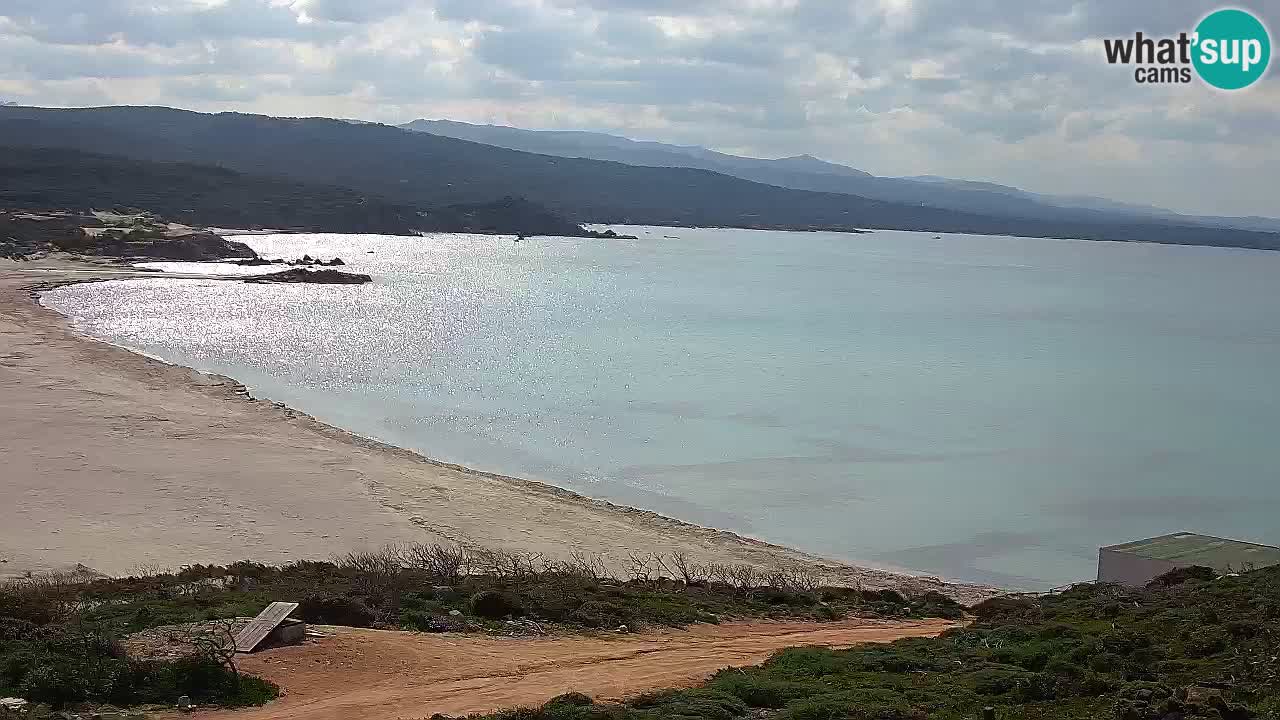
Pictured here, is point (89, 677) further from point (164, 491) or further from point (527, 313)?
point (527, 313)

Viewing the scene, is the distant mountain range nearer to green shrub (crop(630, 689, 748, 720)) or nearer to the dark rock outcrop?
the dark rock outcrop

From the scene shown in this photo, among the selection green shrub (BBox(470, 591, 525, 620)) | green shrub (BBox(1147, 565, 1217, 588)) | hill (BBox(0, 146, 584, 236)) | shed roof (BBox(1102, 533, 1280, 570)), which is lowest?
shed roof (BBox(1102, 533, 1280, 570))

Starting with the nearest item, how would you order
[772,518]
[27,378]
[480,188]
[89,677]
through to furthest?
[89,677] → [772,518] → [27,378] → [480,188]

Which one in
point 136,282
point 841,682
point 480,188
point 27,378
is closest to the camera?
point 841,682

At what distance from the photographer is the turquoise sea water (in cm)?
2305

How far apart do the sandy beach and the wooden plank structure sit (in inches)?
224

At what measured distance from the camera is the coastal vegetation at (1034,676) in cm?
705

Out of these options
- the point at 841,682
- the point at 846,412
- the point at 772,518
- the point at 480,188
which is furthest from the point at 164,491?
the point at 480,188

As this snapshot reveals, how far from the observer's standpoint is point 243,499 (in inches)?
736

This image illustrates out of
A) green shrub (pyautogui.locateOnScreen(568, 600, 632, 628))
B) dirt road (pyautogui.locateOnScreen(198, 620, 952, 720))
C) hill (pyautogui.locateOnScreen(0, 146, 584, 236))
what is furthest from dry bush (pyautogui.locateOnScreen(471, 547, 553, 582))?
hill (pyautogui.locateOnScreen(0, 146, 584, 236))

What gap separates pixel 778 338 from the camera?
53.4 metres

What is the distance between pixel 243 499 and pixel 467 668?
35.4ft

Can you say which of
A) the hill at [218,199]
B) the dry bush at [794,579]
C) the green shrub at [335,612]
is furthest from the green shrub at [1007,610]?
the hill at [218,199]

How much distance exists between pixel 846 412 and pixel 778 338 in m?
19.5
